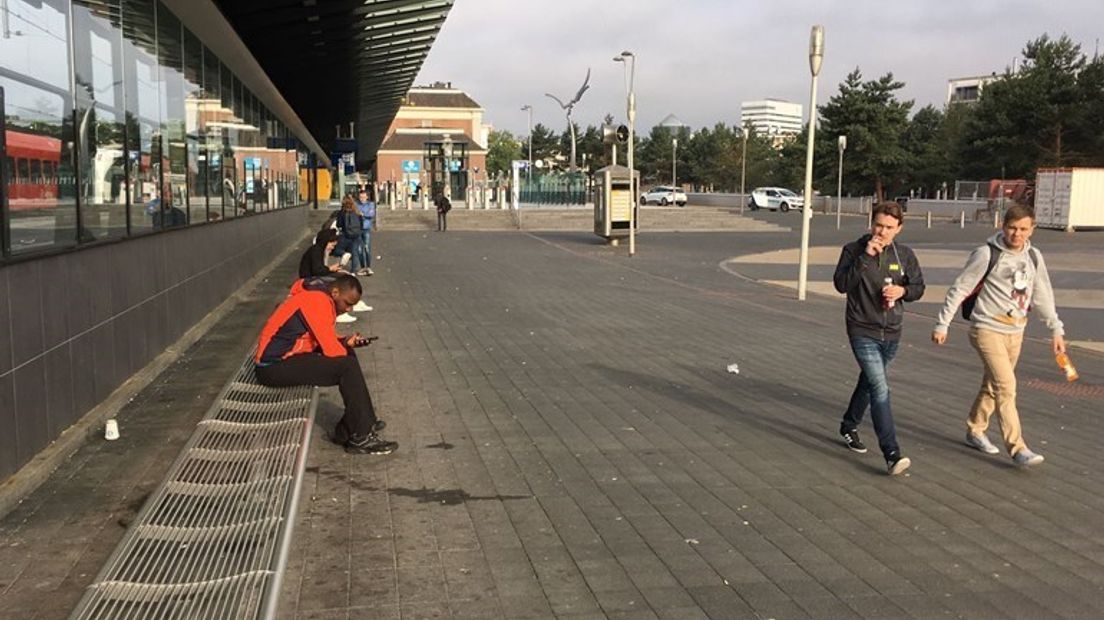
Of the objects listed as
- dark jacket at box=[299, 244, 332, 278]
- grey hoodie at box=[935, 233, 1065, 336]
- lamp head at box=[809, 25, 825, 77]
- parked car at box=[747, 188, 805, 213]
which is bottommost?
dark jacket at box=[299, 244, 332, 278]

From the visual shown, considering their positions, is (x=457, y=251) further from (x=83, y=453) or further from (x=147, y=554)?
(x=147, y=554)

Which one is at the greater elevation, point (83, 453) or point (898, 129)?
point (898, 129)

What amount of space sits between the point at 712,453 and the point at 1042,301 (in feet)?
7.31

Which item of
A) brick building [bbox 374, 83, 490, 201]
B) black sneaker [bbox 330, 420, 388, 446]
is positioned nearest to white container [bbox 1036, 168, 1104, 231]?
brick building [bbox 374, 83, 490, 201]

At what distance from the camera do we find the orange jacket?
6.08 meters

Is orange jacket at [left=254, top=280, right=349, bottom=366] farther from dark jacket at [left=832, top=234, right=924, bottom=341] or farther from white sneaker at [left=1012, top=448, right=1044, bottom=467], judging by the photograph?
white sneaker at [left=1012, top=448, right=1044, bottom=467]

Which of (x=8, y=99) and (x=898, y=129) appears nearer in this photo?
(x=8, y=99)

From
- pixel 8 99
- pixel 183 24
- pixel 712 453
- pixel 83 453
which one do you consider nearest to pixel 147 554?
pixel 83 453

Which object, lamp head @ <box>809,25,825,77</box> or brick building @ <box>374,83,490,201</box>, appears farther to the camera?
brick building @ <box>374,83,490,201</box>

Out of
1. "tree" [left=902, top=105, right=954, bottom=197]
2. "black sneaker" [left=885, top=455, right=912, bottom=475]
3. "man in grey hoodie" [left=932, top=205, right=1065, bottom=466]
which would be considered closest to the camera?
"black sneaker" [left=885, top=455, right=912, bottom=475]

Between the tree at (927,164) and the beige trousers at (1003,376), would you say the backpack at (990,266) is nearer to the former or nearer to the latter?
the beige trousers at (1003,376)

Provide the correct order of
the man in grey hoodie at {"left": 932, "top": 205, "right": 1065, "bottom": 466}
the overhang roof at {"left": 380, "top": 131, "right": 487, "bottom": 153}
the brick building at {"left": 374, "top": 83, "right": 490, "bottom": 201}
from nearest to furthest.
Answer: the man in grey hoodie at {"left": 932, "top": 205, "right": 1065, "bottom": 466}
the brick building at {"left": 374, "top": 83, "right": 490, "bottom": 201}
the overhang roof at {"left": 380, "top": 131, "right": 487, "bottom": 153}

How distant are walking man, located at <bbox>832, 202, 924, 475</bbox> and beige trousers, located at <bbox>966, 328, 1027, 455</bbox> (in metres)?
0.60

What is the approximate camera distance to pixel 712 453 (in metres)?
6.02
